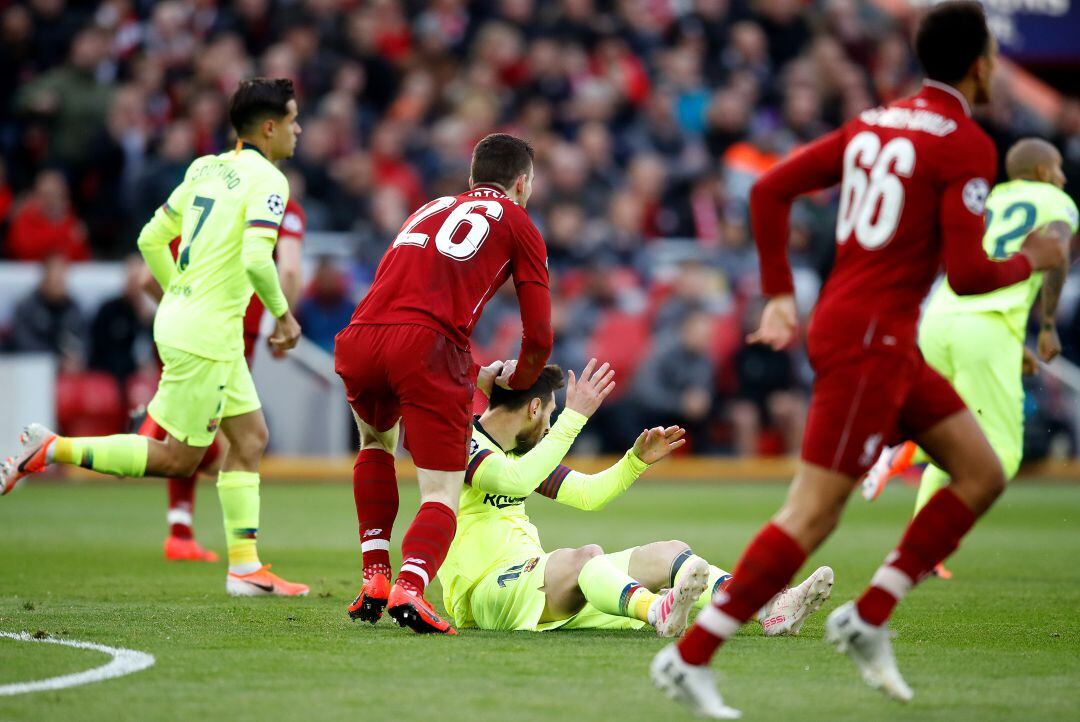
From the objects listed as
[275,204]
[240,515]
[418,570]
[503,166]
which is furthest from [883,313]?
[240,515]

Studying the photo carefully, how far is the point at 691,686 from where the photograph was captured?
14.5ft

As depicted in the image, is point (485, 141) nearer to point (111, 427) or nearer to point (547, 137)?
point (111, 427)

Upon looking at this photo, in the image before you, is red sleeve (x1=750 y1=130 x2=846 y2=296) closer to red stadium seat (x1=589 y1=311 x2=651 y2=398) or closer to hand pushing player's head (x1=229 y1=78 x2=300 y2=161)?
Answer: hand pushing player's head (x1=229 y1=78 x2=300 y2=161)

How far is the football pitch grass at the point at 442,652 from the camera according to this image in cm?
454

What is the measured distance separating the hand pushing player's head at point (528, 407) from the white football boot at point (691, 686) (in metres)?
2.22

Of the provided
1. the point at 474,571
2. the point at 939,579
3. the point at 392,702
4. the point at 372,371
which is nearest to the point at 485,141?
the point at 372,371

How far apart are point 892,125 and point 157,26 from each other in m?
14.5

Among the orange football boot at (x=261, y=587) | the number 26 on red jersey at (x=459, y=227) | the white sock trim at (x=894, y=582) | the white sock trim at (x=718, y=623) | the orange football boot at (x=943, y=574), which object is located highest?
the number 26 on red jersey at (x=459, y=227)

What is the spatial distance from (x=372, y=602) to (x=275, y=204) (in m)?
2.08

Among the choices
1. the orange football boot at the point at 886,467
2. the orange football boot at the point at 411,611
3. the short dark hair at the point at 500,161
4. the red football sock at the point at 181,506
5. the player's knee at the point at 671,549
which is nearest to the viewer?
the orange football boot at the point at 411,611

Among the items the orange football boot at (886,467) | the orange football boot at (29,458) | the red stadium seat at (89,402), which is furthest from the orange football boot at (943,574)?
the red stadium seat at (89,402)

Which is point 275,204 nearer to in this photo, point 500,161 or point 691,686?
point 500,161

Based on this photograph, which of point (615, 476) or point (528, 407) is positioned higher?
point (528, 407)

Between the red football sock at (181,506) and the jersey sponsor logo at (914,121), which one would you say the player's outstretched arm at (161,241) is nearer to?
the red football sock at (181,506)
